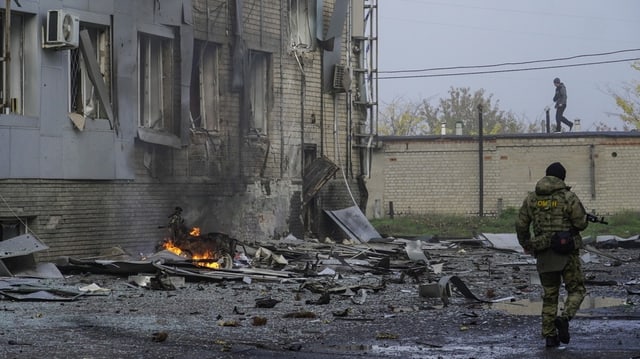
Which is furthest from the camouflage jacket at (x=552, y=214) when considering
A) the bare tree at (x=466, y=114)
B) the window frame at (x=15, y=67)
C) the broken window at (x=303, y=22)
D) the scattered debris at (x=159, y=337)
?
the bare tree at (x=466, y=114)

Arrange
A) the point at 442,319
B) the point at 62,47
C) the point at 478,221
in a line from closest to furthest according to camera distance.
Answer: the point at 442,319 < the point at 62,47 < the point at 478,221

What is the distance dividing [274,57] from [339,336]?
556 inches

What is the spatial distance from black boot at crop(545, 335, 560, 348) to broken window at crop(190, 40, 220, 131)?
12834 mm

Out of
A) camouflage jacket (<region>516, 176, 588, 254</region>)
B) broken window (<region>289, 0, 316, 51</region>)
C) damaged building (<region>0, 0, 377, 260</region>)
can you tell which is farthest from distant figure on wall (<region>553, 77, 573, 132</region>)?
camouflage jacket (<region>516, 176, 588, 254</region>)

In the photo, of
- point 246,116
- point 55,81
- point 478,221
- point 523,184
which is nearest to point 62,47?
point 55,81

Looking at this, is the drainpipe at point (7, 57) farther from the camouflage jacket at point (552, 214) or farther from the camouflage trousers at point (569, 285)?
the camouflage trousers at point (569, 285)

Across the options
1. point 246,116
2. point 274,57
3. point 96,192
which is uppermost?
point 274,57

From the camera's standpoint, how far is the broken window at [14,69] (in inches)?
658

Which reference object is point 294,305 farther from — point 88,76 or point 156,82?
point 156,82

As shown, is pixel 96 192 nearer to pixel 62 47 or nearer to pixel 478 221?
pixel 62 47

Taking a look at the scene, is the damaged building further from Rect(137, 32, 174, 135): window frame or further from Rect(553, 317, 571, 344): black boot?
Rect(553, 317, 571, 344): black boot

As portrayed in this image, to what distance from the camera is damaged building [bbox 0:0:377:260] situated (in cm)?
1695

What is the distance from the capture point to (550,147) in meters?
41.1

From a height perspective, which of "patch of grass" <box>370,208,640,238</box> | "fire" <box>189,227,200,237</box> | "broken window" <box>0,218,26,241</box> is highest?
"broken window" <box>0,218,26,241</box>
